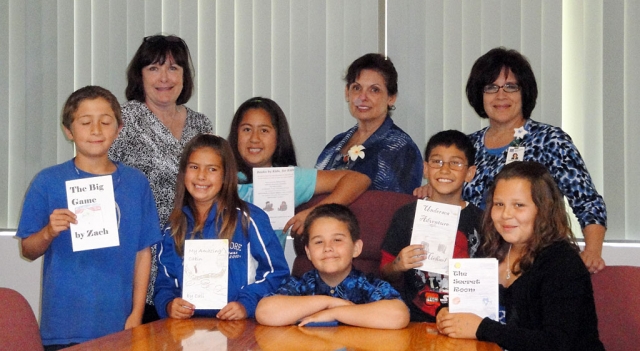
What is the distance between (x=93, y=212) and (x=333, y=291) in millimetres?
969

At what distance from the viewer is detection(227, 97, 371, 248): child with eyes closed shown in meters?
3.49

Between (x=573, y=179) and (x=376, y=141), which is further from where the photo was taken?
(x=376, y=141)

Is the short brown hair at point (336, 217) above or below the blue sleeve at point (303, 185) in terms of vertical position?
below

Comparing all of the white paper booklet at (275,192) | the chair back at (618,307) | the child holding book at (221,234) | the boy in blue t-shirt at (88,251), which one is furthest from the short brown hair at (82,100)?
the chair back at (618,307)

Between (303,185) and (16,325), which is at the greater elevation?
(303,185)

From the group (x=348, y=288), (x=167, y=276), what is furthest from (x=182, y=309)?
(x=348, y=288)

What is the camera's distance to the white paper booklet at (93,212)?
2715 millimetres

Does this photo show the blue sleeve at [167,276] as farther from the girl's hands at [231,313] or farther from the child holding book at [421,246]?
the child holding book at [421,246]

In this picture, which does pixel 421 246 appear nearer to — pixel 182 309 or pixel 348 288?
pixel 348 288

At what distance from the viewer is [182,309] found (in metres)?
2.71

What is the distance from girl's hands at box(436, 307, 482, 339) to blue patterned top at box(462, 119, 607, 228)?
3.58 feet

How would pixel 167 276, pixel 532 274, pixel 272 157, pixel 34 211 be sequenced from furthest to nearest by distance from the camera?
1. pixel 272 157
2. pixel 167 276
3. pixel 34 211
4. pixel 532 274

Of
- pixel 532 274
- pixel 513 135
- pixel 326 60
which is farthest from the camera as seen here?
pixel 326 60

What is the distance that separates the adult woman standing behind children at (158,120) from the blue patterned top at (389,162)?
89cm
